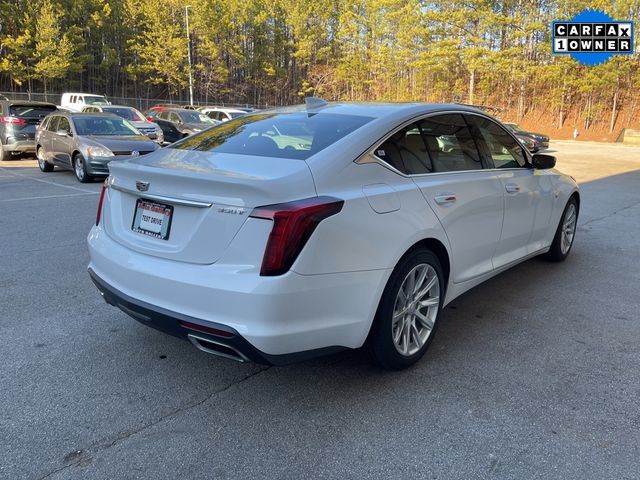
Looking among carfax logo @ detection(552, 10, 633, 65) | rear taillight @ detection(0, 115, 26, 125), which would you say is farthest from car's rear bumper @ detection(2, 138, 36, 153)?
carfax logo @ detection(552, 10, 633, 65)

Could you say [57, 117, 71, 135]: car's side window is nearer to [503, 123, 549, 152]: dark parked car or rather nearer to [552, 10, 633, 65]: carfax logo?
[503, 123, 549, 152]: dark parked car

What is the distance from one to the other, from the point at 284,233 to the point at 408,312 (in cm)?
115

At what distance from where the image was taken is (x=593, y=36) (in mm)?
33438

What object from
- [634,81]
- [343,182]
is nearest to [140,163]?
[343,182]

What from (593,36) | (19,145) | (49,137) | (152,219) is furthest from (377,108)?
(593,36)

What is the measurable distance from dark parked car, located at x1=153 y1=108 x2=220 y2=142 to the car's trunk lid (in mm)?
16906

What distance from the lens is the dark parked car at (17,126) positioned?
48.6 ft

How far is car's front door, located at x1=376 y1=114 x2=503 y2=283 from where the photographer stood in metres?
3.30

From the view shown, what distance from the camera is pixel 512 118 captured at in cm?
4453

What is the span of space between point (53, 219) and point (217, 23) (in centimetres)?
4479

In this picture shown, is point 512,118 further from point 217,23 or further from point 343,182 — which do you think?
point 343,182

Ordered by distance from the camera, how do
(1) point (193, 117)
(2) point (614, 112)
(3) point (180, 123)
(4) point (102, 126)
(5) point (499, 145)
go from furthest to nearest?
(2) point (614, 112), (1) point (193, 117), (3) point (180, 123), (4) point (102, 126), (5) point (499, 145)

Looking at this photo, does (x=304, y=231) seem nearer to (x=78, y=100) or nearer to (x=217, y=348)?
(x=217, y=348)

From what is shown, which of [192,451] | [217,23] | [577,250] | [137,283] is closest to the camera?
[192,451]
